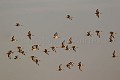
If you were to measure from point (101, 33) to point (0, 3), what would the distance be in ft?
2.23

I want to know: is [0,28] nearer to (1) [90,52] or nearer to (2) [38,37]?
(2) [38,37]

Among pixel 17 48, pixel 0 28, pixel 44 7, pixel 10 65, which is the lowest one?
pixel 10 65

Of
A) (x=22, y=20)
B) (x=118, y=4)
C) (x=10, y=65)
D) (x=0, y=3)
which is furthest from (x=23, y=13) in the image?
(x=118, y=4)

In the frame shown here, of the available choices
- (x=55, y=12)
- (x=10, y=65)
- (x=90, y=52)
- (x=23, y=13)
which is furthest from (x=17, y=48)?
(x=90, y=52)

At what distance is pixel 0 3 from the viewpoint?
173cm

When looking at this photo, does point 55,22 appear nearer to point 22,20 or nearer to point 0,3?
point 22,20

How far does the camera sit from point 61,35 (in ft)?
5.63

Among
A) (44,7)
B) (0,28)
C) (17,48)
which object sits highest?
(44,7)

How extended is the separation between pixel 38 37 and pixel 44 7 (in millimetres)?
197

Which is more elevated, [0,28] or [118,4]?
[118,4]

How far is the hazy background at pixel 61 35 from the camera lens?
1.70 meters

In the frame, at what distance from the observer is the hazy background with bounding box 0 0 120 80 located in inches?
66.9

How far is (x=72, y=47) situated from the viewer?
1711 millimetres

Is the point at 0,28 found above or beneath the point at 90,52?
above
